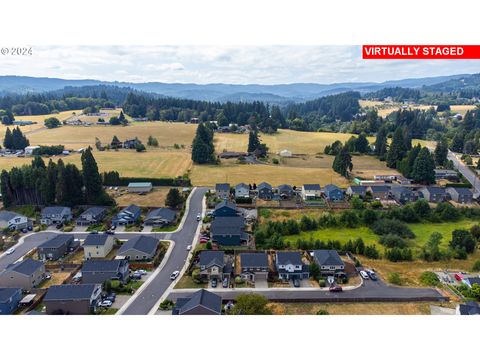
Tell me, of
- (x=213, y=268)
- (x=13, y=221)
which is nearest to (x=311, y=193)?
(x=213, y=268)

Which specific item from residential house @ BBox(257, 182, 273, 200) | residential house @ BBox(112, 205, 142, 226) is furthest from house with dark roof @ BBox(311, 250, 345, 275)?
residential house @ BBox(112, 205, 142, 226)

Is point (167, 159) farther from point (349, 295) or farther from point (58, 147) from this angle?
point (349, 295)

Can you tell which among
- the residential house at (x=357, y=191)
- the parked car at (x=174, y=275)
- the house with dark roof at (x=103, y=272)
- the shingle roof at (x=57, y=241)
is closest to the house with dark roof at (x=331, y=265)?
the parked car at (x=174, y=275)

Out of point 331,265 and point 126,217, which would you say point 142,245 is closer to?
point 126,217

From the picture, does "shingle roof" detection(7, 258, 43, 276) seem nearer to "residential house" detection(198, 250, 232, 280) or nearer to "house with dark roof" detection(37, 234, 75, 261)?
"house with dark roof" detection(37, 234, 75, 261)

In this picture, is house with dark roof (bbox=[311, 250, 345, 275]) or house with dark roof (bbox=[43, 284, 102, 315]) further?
house with dark roof (bbox=[311, 250, 345, 275])

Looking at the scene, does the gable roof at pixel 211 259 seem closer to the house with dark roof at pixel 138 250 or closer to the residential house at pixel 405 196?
the house with dark roof at pixel 138 250

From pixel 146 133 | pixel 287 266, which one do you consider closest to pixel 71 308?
pixel 287 266
